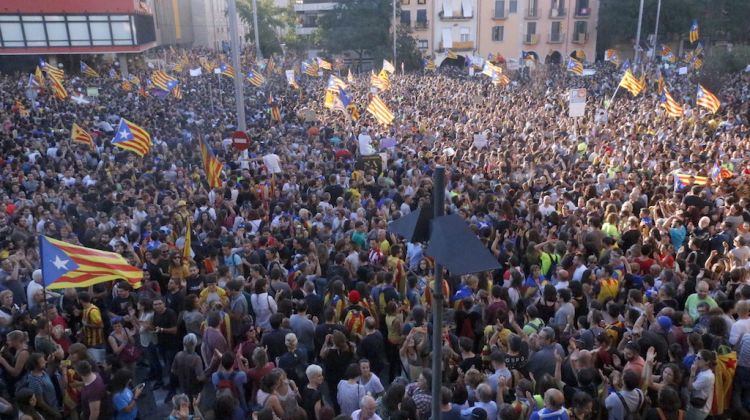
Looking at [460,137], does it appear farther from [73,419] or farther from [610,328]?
[73,419]

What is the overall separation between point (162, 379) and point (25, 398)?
2.36m

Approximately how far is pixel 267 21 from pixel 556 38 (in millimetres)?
30083

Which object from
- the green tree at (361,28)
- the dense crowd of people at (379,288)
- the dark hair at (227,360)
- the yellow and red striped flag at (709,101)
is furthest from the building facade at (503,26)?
the dark hair at (227,360)

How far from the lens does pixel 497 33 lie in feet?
190

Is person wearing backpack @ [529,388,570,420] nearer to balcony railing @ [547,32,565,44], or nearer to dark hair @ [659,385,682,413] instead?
dark hair @ [659,385,682,413]

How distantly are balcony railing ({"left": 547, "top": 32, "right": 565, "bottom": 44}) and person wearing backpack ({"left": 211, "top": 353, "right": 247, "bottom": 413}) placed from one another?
5776 centimetres

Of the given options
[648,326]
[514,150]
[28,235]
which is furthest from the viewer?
[514,150]

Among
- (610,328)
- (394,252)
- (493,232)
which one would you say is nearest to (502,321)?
(610,328)

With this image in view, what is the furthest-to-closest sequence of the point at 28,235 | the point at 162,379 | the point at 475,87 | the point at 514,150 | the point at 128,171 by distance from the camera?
the point at 475,87, the point at 514,150, the point at 128,171, the point at 28,235, the point at 162,379

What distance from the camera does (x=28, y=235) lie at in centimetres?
961

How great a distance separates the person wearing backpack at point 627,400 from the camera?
498 centimetres

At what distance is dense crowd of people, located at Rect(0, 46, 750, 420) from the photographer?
210 inches

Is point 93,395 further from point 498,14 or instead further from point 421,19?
point 498,14

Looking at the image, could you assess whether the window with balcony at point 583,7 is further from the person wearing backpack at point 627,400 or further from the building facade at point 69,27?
the person wearing backpack at point 627,400
